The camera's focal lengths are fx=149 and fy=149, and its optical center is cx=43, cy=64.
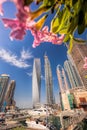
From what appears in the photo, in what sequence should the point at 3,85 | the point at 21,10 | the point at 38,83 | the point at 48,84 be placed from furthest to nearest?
the point at 48,84 < the point at 38,83 < the point at 3,85 < the point at 21,10

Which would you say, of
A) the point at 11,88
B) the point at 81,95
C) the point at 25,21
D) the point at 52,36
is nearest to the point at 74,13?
the point at 52,36

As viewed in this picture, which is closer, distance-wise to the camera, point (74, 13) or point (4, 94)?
point (74, 13)

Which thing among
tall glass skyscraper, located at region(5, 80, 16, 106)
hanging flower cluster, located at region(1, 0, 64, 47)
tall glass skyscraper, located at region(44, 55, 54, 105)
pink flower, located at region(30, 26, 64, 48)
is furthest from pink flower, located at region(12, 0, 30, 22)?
tall glass skyscraper, located at region(44, 55, 54, 105)

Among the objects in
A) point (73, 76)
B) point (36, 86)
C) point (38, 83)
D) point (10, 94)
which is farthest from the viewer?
point (38, 83)

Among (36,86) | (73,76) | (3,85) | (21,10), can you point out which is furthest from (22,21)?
(36,86)

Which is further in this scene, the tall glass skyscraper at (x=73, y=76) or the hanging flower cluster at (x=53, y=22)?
the tall glass skyscraper at (x=73, y=76)

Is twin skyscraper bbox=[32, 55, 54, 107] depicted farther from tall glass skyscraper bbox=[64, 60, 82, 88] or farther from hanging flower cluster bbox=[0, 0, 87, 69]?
hanging flower cluster bbox=[0, 0, 87, 69]

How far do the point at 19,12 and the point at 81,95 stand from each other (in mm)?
51811

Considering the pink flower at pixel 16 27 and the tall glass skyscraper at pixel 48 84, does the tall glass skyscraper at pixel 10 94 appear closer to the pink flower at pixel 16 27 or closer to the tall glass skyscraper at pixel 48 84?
the tall glass skyscraper at pixel 48 84

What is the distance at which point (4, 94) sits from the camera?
89.1m

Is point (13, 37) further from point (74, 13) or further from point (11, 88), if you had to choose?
point (11, 88)

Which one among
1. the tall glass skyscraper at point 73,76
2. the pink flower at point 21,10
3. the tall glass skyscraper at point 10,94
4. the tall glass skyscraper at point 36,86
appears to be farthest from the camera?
the tall glass skyscraper at point 36,86

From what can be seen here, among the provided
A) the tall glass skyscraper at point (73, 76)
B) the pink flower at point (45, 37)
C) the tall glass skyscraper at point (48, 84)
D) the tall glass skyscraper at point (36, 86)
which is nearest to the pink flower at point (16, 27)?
the pink flower at point (45, 37)

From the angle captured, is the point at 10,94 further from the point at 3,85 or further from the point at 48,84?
the point at 48,84
